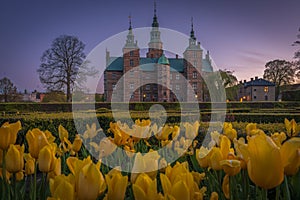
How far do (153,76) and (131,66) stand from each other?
3.58 metres

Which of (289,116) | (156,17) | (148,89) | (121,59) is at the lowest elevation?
(289,116)

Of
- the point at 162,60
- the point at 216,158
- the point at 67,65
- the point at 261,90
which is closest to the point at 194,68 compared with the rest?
the point at 162,60

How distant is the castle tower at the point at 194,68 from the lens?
145ft

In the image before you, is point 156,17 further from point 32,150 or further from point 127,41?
point 32,150

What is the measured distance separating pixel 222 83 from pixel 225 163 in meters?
37.4

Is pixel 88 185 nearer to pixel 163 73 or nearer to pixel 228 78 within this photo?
pixel 228 78

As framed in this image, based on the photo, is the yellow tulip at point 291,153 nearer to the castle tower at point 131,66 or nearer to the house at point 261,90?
the castle tower at point 131,66

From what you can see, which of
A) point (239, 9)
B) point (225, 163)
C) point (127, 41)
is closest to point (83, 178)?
point (225, 163)

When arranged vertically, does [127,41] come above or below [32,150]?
above

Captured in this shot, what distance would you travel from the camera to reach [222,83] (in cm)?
3722

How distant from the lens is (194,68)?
1817 inches

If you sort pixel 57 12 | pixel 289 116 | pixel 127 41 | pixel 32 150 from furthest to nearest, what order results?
pixel 127 41, pixel 57 12, pixel 289 116, pixel 32 150

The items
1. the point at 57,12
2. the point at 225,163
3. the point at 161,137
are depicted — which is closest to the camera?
the point at 225,163

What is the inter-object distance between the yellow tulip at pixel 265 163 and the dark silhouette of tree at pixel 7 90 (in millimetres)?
26530
